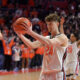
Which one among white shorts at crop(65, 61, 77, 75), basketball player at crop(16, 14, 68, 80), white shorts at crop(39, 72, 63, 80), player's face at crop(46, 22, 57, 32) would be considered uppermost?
player's face at crop(46, 22, 57, 32)

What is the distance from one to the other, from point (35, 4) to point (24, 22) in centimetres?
1504

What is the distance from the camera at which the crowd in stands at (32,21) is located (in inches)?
389

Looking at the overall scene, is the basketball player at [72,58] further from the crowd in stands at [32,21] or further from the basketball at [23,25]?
the basketball at [23,25]

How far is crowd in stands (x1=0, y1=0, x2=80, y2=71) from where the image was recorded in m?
9.88

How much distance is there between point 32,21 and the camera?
14.1 meters

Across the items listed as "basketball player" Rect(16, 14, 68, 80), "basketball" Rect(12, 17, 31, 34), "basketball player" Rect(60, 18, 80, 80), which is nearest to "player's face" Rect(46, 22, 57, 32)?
"basketball player" Rect(16, 14, 68, 80)

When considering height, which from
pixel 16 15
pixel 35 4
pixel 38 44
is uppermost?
pixel 35 4

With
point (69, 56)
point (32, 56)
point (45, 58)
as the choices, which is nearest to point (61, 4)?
point (32, 56)

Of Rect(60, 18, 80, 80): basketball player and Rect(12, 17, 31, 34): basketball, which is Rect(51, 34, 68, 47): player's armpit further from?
Rect(60, 18, 80, 80): basketball player

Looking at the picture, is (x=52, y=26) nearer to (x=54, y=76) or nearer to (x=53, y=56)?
(x=53, y=56)

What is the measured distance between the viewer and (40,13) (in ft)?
50.9

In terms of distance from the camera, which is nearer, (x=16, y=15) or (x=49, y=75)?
(x=49, y=75)

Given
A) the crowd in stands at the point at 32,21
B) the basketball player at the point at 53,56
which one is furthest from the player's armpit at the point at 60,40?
the crowd in stands at the point at 32,21

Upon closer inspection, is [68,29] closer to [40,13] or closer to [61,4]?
[40,13]
